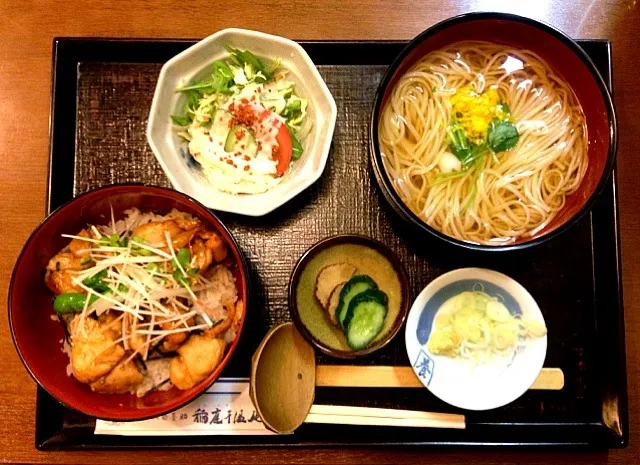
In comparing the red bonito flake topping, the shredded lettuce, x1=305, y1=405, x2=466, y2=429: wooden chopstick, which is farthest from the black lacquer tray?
the red bonito flake topping

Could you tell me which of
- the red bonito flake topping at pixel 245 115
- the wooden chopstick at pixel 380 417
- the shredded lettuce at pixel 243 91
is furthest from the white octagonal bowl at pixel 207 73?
the wooden chopstick at pixel 380 417

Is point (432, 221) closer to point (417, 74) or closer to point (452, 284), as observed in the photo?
point (452, 284)

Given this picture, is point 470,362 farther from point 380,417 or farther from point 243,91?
point 243,91

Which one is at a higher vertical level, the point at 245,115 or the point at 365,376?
the point at 245,115

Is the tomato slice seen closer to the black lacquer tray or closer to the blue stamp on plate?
the black lacquer tray

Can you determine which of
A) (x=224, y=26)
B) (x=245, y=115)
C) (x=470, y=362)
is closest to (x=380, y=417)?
(x=470, y=362)

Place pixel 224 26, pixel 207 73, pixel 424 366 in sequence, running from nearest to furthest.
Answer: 1. pixel 424 366
2. pixel 207 73
3. pixel 224 26
